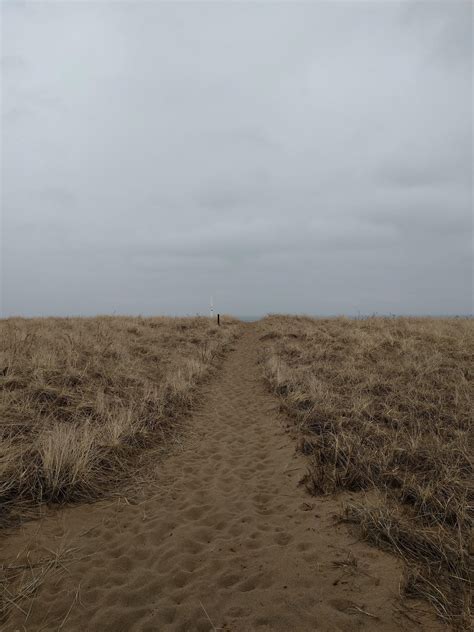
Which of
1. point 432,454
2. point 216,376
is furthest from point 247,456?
point 216,376

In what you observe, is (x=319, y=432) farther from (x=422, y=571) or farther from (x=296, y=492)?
(x=422, y=571)

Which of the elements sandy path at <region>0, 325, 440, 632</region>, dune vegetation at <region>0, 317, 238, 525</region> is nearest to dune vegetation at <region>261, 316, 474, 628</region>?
sandy path at <region>0, 325, 440, 632</region>

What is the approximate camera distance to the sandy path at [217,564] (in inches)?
117

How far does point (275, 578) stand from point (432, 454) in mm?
3175

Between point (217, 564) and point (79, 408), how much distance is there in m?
4.66

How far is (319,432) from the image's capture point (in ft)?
21.9

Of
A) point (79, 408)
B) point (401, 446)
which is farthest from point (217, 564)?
point (79, 408)

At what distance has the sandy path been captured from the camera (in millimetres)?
2961

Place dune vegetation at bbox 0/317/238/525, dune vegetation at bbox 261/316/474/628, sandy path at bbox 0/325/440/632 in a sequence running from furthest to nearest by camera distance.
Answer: dune vegetation at bbox 0/317/238/525
dune vegetation at bbox 261/316/474/628
sandy path at bbox 0/325/440/632

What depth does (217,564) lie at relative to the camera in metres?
3.63

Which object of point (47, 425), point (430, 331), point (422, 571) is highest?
point (430, 331)

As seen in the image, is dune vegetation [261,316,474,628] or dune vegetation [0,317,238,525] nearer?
dune vegetation [261,316,474,628]

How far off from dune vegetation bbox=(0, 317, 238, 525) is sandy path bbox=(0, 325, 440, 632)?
1.89 feet

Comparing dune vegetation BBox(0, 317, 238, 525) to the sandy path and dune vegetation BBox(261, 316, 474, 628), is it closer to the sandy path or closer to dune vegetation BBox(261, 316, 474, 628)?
the sandy path
